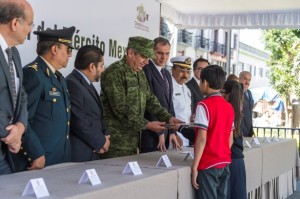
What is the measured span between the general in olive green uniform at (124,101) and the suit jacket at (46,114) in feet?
1.48

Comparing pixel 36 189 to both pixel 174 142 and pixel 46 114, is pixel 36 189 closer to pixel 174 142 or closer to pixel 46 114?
pixel 46 114

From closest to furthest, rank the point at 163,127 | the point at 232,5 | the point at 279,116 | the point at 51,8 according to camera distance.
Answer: the point at 163,127, the point at 51,8, the point at 232,5, the point at 279,116

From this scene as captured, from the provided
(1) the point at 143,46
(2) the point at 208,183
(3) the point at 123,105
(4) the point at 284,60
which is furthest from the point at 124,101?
(4) the point at 284,60

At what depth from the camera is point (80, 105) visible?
2.51 metres

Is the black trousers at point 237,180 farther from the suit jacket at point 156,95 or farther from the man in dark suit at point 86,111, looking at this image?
the man in dark suit at point 86,111

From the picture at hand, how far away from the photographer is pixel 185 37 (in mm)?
20047

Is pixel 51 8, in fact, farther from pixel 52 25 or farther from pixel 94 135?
pixel 94 135

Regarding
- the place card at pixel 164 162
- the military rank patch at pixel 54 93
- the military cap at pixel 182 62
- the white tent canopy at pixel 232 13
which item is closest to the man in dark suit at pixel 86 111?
the military rank patch at pixel 54 93

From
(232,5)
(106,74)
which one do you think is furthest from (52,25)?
(232,5)

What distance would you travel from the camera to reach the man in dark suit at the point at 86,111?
8.14 ft

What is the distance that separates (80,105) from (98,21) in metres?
1.39

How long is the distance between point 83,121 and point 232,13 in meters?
4.45

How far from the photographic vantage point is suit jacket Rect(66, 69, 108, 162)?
247cm

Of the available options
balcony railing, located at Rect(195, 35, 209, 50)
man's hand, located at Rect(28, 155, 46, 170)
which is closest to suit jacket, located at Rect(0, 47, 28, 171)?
man's hand, located at Rect(28, 155, 46, 170)
